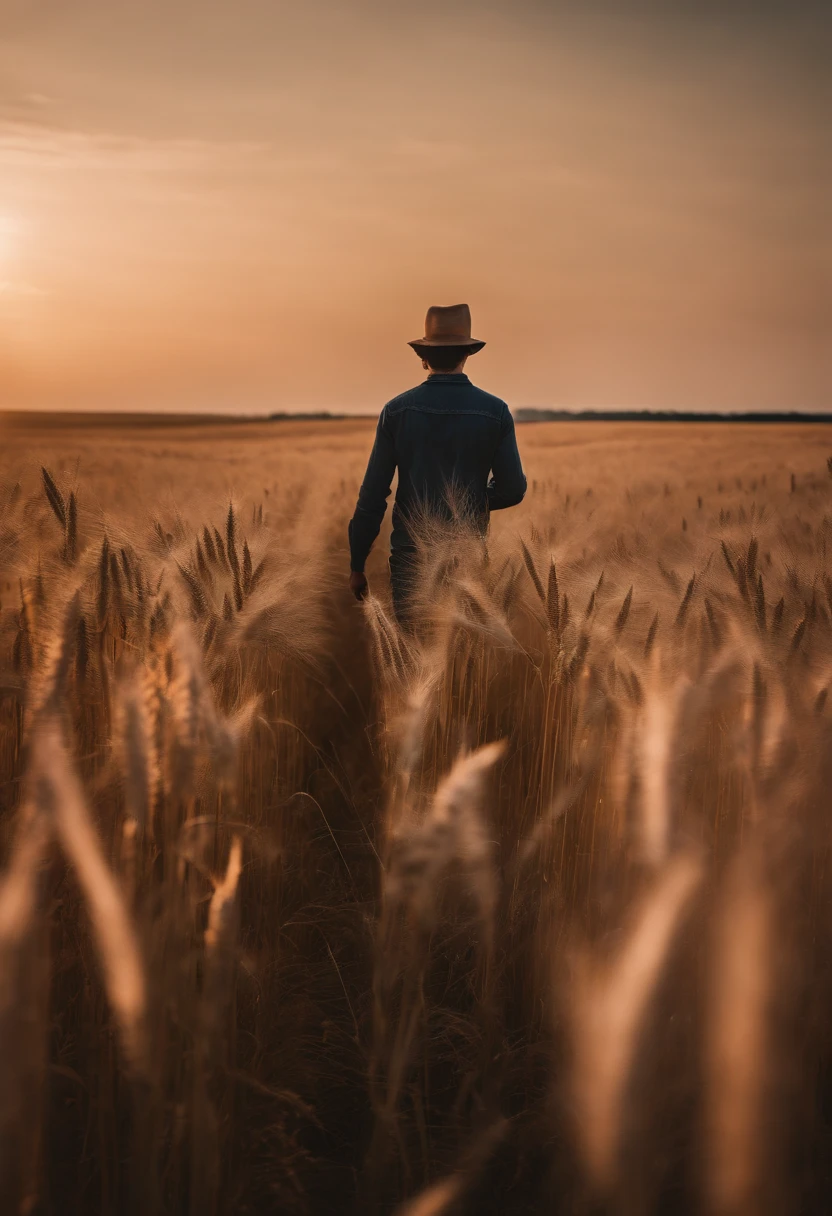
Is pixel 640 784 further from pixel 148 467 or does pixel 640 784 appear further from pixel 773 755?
pixel 148 467

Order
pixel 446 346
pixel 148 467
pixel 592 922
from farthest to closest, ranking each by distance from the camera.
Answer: pixel 148 467 < pixel 446 346 < pixel 592 922

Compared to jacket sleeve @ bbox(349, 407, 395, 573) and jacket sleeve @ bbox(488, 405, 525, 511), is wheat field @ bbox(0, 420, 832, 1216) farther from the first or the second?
jacket sleeve @ bbox(349, 407, 395, 573)

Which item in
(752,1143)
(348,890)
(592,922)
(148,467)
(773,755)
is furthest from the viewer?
(148,467)

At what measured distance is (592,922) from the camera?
162 centimetres

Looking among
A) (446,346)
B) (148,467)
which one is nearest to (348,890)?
(446,346)

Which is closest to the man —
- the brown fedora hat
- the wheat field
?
the brown fedora hat

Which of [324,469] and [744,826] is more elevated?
[324,469]

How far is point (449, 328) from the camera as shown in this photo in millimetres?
2828

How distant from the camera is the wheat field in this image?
0.91 m

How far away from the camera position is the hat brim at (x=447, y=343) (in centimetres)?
279

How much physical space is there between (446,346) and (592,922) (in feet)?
6.19

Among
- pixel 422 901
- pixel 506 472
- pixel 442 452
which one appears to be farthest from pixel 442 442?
pixel 422 901

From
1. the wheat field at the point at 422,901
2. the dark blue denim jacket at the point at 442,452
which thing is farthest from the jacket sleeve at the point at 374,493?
the wheat field at the point at 422,901

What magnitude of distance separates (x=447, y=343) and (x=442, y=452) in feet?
1.15
